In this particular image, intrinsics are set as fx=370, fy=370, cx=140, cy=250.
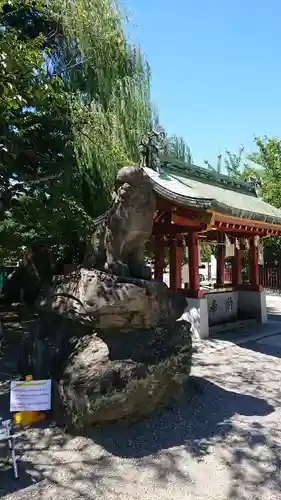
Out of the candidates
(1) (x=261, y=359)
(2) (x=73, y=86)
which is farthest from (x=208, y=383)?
(2) (x=73, y=86)

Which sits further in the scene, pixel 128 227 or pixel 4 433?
pixel 128 227

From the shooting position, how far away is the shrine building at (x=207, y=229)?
295 inches

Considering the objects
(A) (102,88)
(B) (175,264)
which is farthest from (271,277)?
(A) (102,88)

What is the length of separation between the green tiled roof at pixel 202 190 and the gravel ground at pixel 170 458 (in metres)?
3.48

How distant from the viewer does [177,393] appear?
4.75 m

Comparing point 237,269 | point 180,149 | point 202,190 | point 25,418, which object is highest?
point 180,149

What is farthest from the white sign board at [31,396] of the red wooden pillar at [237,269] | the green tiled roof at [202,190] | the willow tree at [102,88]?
the red wooden pillar at [237,269]

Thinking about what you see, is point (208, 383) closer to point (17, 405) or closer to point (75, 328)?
point (75, 328)

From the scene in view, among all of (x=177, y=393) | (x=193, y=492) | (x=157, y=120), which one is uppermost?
(x=157, y=120)

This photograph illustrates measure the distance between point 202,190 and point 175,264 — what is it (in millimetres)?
2396

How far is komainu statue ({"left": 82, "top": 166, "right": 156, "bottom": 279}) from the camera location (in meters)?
4.57

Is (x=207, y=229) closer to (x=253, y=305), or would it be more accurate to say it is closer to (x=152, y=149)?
(x=152, y=149)

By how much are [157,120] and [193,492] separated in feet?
34.5

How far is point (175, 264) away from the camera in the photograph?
1013 centimetres
